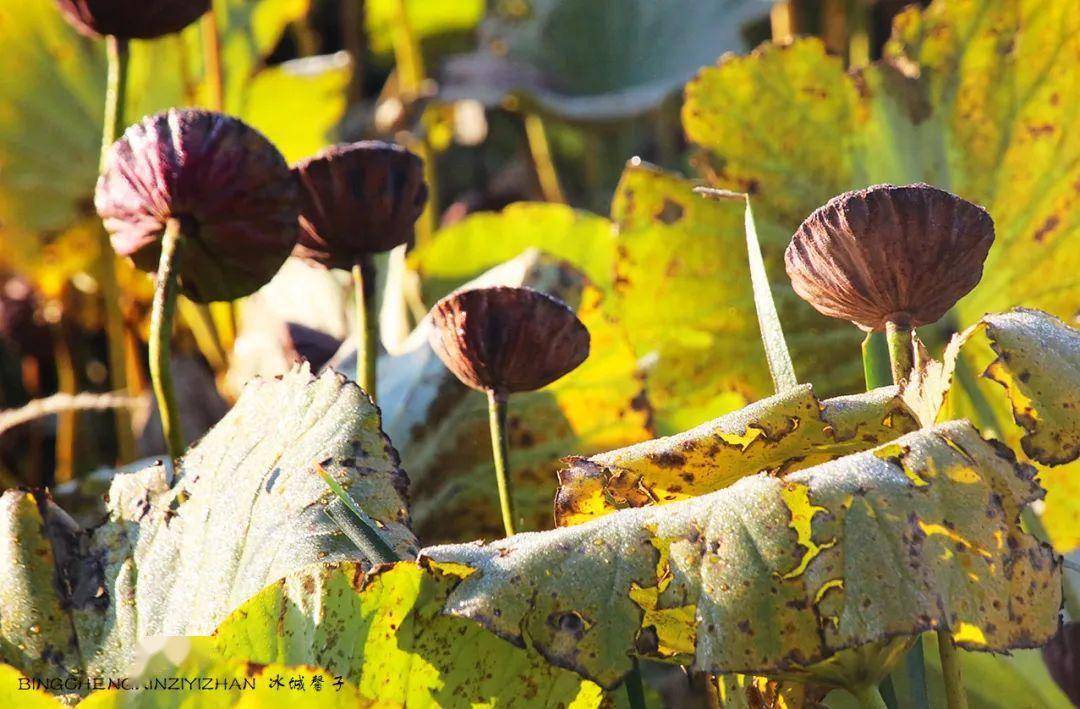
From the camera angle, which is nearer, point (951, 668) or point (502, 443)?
point (951, 668)

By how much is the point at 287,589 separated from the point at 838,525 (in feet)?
0.61

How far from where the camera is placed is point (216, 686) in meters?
0.36

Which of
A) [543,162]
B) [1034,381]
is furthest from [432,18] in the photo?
[1034,381]

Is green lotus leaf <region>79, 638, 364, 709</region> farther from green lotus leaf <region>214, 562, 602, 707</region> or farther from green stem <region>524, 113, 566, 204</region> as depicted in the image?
green stem <region>524, 113, 566, 204</region>

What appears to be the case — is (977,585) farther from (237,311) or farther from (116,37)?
(237,311)

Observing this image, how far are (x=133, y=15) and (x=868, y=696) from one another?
46cm

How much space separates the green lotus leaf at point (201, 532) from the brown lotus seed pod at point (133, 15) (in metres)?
0.21

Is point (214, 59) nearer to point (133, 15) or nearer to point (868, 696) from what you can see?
point (133, 15)

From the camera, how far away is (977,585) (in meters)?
0.37

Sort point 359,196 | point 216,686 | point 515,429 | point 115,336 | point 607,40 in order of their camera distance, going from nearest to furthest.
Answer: point 216,686 < point 359,196 < point 515,429 < point 115,336 < point 607,40

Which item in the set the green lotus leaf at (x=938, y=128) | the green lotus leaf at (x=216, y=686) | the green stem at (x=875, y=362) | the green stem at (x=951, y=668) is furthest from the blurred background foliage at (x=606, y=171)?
the green lotus leaf at (x=216, y=686)

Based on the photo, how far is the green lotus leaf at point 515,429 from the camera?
704mm

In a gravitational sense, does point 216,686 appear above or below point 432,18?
above

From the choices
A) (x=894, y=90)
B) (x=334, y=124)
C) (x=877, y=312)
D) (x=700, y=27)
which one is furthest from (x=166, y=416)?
(x=700, y=27)
